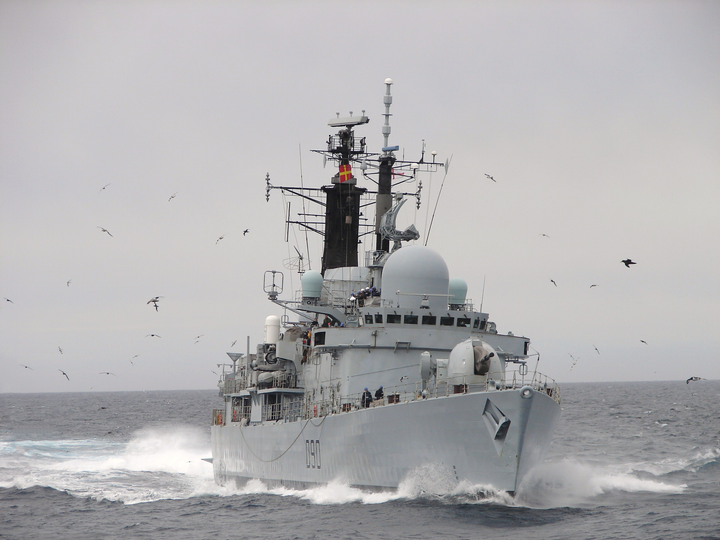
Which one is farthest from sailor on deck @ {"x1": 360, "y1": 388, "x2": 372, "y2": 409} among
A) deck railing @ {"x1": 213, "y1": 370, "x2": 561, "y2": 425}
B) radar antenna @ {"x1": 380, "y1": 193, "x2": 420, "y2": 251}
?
radar antenna @ {"x1": 380, "y1": 193, "x2": 420, "y2": 251}

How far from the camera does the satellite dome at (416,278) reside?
2520cm

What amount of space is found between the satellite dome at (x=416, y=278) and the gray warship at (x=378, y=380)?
1.4 inches

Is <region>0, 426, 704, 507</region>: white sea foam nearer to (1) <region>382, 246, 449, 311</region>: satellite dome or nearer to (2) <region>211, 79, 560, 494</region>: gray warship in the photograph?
(2) <region>211, 79, 560, 494</region>: gray warship

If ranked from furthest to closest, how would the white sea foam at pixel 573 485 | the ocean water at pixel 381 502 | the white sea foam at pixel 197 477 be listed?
1. the white sea foam at pixel 573 485
2. the white sea foam at pixel 197 477
3. the ocean water at pixel 381 502

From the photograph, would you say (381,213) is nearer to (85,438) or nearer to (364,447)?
(364,447)

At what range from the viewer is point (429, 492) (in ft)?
69.8

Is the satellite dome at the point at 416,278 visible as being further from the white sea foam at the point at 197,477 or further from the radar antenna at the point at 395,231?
the white sea foam at the point at 197,477

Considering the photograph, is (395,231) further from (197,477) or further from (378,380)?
(197,477)

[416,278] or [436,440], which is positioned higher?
[416,278]

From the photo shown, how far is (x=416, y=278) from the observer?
82.8 feet

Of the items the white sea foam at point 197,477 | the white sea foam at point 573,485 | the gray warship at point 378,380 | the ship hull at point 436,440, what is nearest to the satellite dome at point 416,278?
the gray warship at point 378,380

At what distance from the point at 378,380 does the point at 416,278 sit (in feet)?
10.7

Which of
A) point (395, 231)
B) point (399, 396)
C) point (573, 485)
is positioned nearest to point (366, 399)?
point (399, 396)

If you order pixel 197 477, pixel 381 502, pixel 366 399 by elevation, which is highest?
pixel 366 399
